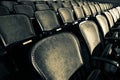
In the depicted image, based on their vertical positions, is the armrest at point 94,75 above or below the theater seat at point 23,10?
below

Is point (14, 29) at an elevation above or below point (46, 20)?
above

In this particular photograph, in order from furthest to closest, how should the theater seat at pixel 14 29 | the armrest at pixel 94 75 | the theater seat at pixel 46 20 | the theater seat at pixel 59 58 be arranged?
the theater seat at pixel 46 20, the theater seat at pixel 14 29, the armrest at pixel 94 75, the theater seat at pixel 59 58

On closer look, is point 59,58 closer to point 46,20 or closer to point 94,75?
point 94,75

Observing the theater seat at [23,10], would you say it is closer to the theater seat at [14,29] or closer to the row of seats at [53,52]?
the row of seats at [53,52]

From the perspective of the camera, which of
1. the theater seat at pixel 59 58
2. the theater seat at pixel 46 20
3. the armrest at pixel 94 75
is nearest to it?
the theater seat at pixel 59 58

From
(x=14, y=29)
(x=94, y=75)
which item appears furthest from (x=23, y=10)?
(x=94, y=75)

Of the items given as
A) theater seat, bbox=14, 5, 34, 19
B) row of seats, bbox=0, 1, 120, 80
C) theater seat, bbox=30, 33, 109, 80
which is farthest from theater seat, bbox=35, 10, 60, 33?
theater seat, bbox=30, 33, 109, 80

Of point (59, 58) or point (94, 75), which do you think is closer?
point (59, 58)

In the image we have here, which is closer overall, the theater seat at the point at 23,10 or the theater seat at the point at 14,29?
the theater seat at the point at 14,29

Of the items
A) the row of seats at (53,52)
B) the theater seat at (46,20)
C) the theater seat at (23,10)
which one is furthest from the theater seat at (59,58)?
the theater seat at (23,10)

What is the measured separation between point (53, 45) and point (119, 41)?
135 cm

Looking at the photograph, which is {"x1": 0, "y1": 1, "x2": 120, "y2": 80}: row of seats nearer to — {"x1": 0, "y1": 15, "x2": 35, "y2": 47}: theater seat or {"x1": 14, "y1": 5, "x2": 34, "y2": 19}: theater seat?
{"x1": 0, "y1": 15, "x2": 35, "y2": 47}: theater seat

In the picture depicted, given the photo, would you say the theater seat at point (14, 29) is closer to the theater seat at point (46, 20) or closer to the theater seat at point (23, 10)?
the theater seat at point (46, 20)

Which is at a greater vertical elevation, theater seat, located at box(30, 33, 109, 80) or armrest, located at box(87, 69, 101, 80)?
theater seat, located at box(30, 33, 109, 80)
